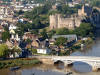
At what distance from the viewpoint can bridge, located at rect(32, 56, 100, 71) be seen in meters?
28.5

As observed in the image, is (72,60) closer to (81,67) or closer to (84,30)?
(81,67)

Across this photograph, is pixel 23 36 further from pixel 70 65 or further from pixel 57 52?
pixel 70 65

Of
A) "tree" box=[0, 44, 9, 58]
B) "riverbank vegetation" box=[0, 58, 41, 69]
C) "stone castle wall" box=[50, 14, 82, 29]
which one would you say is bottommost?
"riverbank vegetation" box=[0, 58, 41, 69]

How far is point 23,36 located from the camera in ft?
133

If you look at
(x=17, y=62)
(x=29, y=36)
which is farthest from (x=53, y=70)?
(x=29, y=36)

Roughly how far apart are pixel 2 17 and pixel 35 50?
94.6ft

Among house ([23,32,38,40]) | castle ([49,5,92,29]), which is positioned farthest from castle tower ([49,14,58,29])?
house ([23,32,38,40])

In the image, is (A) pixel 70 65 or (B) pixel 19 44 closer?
(A) pixel 70 65

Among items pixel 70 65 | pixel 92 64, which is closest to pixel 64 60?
pixel 70 65

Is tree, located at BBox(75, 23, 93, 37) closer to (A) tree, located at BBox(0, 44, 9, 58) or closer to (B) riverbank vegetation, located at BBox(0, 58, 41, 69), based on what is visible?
(B) riverbank vegetation, located at BBox(0, 58, 41, 69)

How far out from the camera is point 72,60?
29609 millimetres

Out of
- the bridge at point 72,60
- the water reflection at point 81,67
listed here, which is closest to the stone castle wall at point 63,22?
the bridge at point 72,60

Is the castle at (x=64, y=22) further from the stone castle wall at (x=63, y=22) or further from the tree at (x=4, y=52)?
the tree at (x=4, y=52)

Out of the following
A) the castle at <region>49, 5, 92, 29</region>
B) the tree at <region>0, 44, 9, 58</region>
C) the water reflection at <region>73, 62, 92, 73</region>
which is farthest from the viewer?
the castle at <region>49, 5, 92, 29</region>
